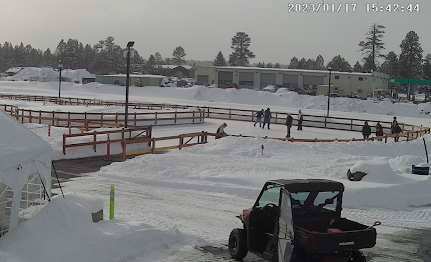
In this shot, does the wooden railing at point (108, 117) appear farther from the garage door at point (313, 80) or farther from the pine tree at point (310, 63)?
the pine tree at point (310, 63)

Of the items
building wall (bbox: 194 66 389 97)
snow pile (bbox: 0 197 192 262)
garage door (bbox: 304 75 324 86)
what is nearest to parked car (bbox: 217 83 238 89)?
building wall (bbox: 194 66 389 97)

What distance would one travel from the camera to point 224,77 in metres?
90.4

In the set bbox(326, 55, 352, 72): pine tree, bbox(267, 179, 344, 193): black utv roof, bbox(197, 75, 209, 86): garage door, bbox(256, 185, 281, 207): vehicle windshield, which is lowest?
bbox(256, 185, 281, 207): vehicle windshield

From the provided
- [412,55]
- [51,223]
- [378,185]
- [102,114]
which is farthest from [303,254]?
[412,55]

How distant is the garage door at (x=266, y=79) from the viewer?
292ft

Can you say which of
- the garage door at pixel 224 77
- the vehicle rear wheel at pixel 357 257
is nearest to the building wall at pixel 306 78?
the garage door at pixel 224 77

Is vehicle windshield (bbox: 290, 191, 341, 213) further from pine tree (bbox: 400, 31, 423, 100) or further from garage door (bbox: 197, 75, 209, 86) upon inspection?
pine tree (bbox: 400, 31, 423, 100)

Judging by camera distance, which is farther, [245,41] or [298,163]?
[245,41]

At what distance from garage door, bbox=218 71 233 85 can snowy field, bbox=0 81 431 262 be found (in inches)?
2482

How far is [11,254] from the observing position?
8289 mm

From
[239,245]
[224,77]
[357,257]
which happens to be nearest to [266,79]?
[224,77]

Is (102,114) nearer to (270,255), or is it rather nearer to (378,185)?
(378,185)

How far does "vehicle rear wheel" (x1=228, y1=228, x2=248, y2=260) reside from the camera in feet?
31.7

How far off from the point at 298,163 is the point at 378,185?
4.46 metres
